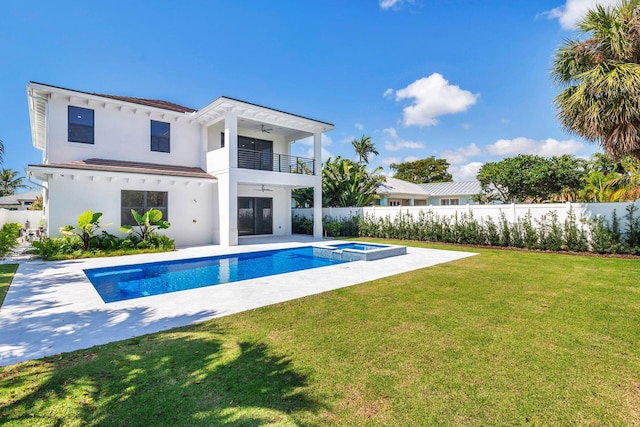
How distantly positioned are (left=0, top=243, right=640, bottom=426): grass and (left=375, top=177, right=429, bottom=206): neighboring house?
94.6 feet

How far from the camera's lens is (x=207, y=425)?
2920 millimetres

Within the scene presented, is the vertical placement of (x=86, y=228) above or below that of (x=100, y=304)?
above

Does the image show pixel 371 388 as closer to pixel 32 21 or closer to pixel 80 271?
pixel 80 271

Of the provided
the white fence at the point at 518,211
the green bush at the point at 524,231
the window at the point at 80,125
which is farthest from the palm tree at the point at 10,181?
the green bush at the point at 524,231

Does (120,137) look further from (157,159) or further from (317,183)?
(317,183)

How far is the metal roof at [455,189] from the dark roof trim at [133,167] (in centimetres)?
3171

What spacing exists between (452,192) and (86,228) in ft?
125

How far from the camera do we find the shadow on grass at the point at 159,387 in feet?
10.1

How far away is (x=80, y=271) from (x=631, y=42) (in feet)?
62.2

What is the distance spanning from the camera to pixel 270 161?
2120cm

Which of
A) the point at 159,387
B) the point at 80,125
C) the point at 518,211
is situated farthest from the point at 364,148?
the point at 159,387

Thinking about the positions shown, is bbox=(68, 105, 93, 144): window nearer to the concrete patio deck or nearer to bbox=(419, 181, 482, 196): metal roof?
the concrete patio deck

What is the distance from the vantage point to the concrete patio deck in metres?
5.07

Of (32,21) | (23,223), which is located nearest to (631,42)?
(32,21)
